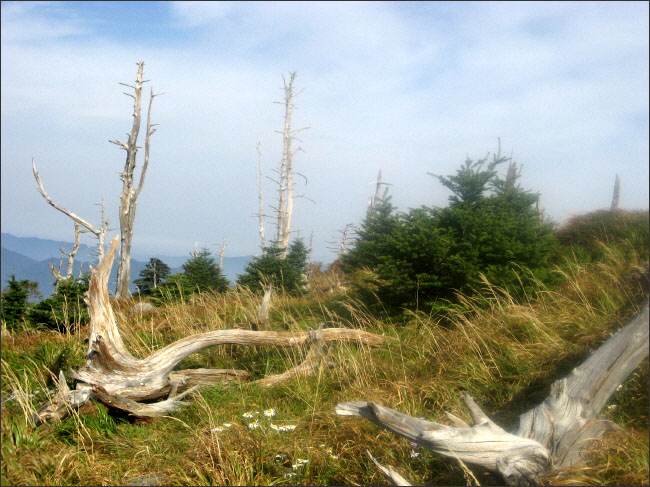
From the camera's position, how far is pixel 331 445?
12.6 feet

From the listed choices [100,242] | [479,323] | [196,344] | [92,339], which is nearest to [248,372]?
[196,344]

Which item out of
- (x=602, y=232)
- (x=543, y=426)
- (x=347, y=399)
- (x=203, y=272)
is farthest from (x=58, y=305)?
(x=602, y=232)

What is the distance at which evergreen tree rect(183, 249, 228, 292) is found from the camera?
1256cm

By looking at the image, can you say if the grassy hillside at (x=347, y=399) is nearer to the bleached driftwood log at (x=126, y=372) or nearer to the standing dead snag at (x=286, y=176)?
the bleached driftwood log at (x=126, y=372)

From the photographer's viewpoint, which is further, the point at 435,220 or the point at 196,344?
the point at 435,220

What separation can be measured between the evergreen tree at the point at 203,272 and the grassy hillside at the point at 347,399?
5.96 metres

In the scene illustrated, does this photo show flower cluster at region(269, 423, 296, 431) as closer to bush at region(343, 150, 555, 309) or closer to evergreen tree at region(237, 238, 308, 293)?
bush at region(343, 150, 555, 309)

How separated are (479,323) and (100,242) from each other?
43.9 feet

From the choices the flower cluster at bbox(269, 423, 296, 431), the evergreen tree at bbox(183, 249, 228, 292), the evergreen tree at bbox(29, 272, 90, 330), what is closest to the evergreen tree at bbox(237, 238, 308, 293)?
the evergreen tree at bbox(183, 249, 228, 292)

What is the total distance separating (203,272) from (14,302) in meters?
4.24

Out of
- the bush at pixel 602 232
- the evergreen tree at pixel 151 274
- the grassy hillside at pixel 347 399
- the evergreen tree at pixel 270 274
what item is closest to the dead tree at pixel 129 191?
the evergreen tree at pixel 151 274

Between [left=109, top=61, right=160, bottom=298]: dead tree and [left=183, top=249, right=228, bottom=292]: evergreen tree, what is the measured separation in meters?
3.17

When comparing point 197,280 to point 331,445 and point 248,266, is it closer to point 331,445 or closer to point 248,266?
point 248,266

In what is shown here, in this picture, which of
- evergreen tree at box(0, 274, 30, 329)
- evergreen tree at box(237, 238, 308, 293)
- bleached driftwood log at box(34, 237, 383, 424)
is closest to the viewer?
bleached driftwood log at box(34, 237, 383, 424)
